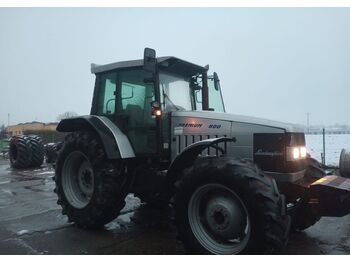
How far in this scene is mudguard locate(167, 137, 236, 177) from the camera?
426cm

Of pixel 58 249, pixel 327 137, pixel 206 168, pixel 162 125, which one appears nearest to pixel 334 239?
pixel 206 168

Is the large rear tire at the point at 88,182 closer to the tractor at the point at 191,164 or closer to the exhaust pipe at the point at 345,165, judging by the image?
the tractor at the point at 191,164

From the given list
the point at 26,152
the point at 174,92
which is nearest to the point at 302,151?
the point at 174,92

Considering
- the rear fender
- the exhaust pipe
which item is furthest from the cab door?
the exhaust pipe

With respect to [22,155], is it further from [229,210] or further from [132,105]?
[229,210]

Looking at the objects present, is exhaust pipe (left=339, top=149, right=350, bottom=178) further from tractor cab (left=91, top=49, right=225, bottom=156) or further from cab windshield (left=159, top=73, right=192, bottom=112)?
cab windshield (left=159, top=73, right=192, bottom=112)

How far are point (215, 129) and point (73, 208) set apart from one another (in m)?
2.43

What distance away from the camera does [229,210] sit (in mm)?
4031

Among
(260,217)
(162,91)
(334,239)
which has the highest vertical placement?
(162,91)

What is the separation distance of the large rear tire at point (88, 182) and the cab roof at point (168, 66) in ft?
3.43

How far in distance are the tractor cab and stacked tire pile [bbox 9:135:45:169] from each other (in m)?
9.76

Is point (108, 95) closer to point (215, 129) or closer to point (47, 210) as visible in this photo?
point (215, 129)

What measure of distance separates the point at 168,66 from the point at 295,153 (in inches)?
82.4

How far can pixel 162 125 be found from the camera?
5094 mm
